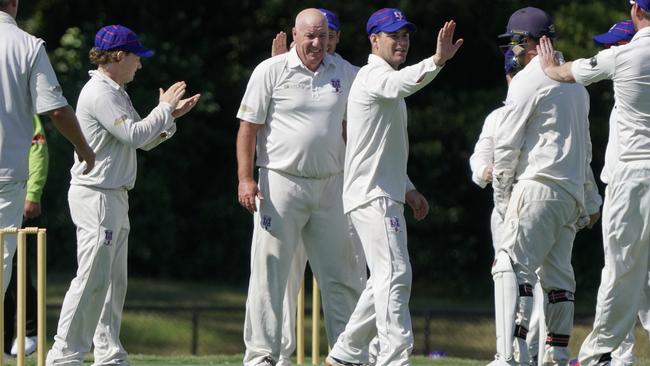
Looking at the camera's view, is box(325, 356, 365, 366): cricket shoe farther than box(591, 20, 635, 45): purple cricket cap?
No

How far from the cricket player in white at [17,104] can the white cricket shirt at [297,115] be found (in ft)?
4.09

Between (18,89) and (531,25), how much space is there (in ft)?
8.56

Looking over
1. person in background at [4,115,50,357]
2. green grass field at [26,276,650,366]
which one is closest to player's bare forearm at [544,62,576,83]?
person in background at [4,115,50,357]

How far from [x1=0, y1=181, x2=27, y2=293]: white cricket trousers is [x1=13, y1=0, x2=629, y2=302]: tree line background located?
1037cm

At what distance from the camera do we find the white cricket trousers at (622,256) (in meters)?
7.21

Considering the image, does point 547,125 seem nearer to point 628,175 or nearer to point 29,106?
point 628,175

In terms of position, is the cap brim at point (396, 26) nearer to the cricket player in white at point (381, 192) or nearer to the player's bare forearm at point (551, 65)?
the cricket player in white at point (381, 192)

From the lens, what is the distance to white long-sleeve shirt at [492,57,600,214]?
7.43 metres

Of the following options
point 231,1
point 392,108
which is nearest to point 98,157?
point 392,108

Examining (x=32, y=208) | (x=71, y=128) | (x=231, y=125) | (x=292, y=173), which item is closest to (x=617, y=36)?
(x=292, y=173)

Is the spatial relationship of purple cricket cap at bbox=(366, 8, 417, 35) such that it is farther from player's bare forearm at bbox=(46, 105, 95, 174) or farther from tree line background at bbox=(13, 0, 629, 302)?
A: tree line background at bbox=(13, 0, 629, 302)

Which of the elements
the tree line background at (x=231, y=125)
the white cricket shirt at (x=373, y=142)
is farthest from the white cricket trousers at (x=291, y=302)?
the tree line background at (x=231, y=125)

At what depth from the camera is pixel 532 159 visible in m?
7.50

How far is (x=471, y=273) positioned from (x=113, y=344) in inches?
500
